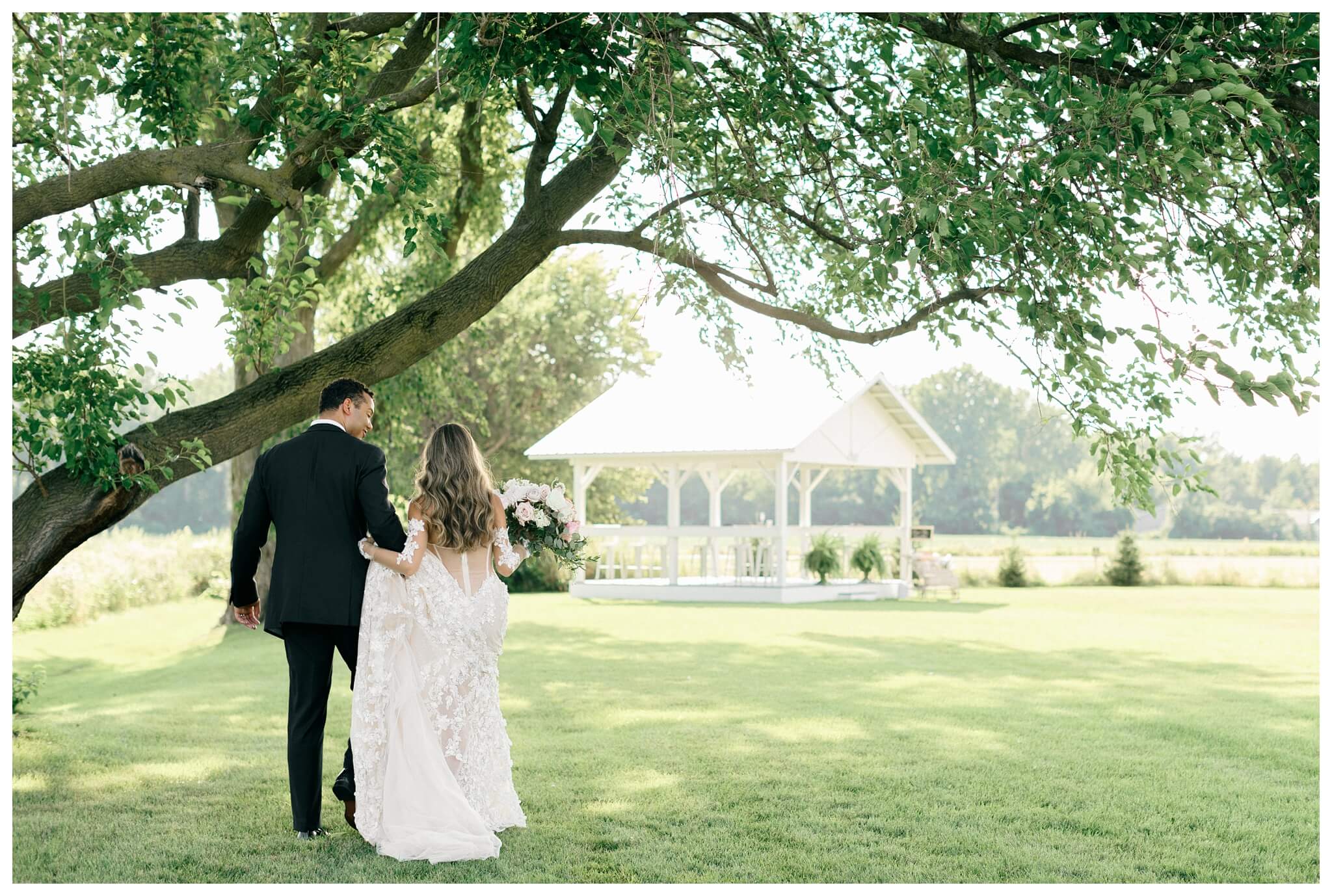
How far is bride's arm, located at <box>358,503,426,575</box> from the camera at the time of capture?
5.97 m

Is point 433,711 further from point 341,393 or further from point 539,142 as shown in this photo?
point 539,142

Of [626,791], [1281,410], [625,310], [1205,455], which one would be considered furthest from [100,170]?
[1205,455]

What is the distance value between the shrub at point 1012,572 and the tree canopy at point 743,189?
23.2 m

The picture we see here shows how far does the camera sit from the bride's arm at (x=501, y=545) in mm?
6188

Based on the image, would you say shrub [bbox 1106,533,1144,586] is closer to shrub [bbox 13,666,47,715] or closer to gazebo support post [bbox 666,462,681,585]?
gazebo support post [bbox 666,462,681,585]

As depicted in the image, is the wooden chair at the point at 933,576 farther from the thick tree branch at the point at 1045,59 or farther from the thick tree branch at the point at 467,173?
the thick tree branch at the point at 1045,59

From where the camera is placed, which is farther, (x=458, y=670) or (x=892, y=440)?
(x=892, y=440)

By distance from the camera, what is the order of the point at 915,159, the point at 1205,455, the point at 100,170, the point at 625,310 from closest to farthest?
the point at 915,159
the point at 100,170
the point at 625,310
the point at 1205,455

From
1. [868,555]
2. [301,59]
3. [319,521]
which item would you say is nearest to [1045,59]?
[319,521]

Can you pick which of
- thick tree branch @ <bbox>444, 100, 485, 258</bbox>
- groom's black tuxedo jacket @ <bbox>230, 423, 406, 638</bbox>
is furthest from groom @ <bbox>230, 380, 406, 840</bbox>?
thick tree branch @ <bbox>444, 100, 485, 258</bbox>

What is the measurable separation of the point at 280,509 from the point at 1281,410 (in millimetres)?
4519

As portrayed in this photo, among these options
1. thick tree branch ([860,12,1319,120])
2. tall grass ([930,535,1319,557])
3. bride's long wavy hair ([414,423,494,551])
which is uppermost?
thick tree branch ([860,12,1319,120])
